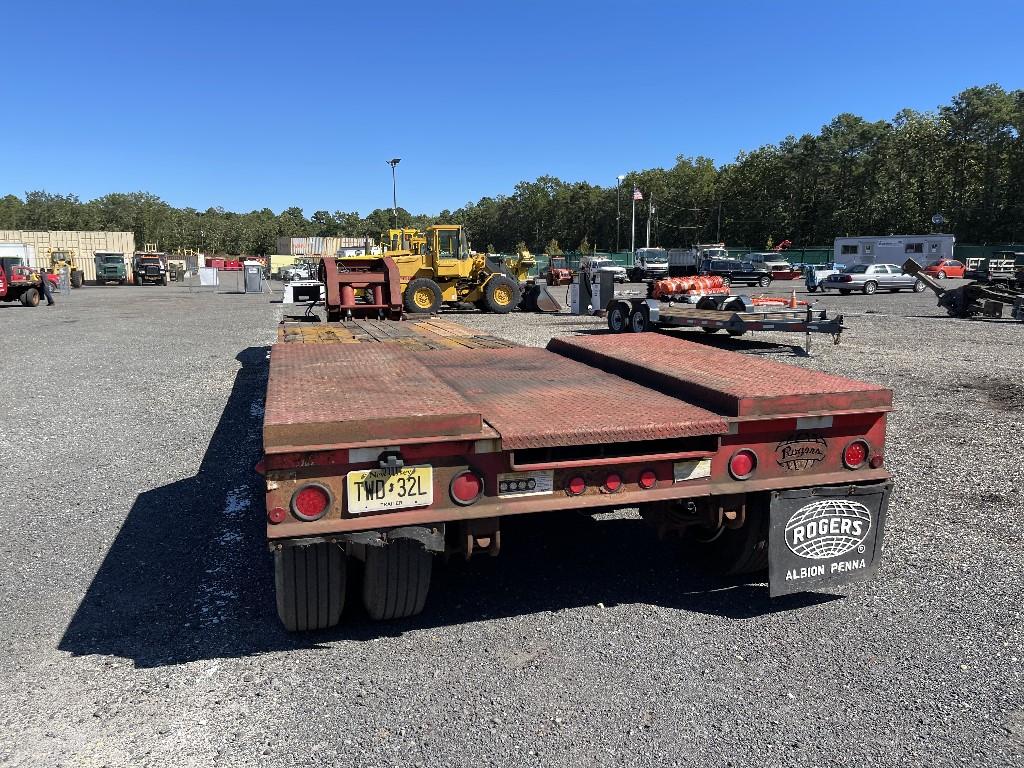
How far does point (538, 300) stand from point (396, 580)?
21.7 metres

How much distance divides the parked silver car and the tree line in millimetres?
42254

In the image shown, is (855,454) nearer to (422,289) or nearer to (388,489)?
(388,489)

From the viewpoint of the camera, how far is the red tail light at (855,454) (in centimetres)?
369

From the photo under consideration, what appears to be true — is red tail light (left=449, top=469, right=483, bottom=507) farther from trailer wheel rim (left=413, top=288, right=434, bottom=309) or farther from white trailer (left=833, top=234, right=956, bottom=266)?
white trailer (left=833, top=234, right=956, bottom=266)

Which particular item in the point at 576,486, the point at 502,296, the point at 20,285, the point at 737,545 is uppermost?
the point at 20,285

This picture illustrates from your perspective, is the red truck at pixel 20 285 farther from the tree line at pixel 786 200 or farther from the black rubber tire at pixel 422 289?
the tree line at pixel 786 200

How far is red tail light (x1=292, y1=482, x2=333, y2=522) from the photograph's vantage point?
3.00 m

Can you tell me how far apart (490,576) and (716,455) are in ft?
5.21

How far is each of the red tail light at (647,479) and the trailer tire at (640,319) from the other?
1381cm

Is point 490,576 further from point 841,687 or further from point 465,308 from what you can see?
point 465,308

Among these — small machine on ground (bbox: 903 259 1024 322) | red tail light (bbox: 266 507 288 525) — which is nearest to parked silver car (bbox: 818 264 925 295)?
small machine on ground (bbox: 903 259 1024 322)

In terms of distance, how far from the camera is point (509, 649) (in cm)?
356

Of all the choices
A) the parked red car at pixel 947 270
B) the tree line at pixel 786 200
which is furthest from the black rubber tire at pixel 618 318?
the tree line at pixel 786 200

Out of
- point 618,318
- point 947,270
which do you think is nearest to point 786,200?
point 947,270
